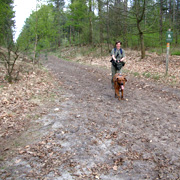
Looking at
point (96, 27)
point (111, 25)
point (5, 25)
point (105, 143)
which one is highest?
point (96, 27)

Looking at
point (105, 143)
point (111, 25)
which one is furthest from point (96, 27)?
point (105, 143)

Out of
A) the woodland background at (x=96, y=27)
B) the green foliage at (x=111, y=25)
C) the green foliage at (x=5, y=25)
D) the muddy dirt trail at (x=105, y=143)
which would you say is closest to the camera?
the muddy dirt trail at (x=105, y=143)

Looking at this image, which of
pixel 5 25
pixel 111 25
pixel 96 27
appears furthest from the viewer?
pixel 96 27

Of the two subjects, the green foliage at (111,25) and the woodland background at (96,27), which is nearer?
the woodland background at (96,27)

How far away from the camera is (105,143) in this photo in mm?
3873

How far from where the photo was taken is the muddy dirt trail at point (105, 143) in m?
2.98

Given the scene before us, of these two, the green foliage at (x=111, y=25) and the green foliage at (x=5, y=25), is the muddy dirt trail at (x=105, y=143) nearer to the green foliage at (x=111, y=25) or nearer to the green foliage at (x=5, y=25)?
the green foliage at (x=5, y=25)

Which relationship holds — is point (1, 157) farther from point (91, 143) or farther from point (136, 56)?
point (136, 56)

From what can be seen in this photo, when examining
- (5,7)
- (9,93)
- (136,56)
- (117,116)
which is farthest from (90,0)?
(117,116)

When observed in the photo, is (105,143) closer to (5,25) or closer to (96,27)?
(5,25)

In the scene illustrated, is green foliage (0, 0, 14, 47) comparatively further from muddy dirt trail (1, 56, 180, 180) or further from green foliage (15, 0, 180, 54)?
muddy dirt trail (1, 56, 180, 180)

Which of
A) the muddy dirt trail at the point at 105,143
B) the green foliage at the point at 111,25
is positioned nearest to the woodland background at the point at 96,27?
the green foliage at the point at 111,25

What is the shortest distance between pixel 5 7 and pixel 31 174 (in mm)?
8551

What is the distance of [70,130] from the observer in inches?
178
